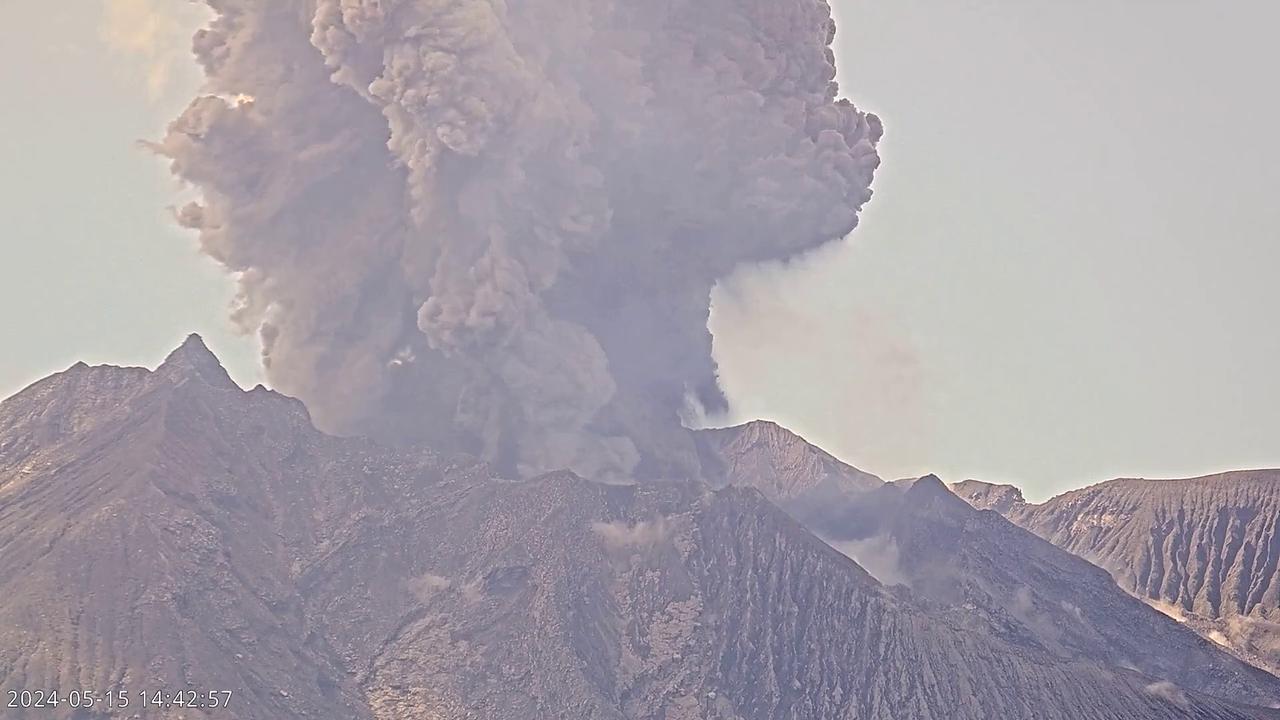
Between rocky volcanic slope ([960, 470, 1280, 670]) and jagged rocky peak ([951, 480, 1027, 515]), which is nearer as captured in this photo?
rocky volcanic slope ([960, 470, 1280, 670])

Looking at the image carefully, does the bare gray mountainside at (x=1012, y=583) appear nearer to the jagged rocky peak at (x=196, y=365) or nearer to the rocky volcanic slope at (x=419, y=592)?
the rocky volcanic slope at (x=419, y=592)

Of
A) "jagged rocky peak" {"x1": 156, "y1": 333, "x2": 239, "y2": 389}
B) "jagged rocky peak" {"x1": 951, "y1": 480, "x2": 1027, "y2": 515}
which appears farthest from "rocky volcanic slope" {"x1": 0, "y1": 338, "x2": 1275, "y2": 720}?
"jagged rocky peak" {"x1": 951, "y1": 480, "x2": 1027, "y2": 515}

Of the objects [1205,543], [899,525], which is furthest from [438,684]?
[1205,543]

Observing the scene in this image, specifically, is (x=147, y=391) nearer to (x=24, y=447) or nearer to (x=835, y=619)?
(x=24, y=447)

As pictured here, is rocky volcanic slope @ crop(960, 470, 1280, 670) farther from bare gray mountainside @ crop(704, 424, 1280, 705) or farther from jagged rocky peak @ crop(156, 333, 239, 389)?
jagged rocky peak @ crop(156, 333, 239, 389)

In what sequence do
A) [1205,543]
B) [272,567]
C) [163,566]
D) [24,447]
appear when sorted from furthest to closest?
[1205,543] → [24,447] → [272,567] → [163,566]

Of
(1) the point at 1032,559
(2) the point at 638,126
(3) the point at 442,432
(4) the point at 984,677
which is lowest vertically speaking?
(4) the point at 984,677
